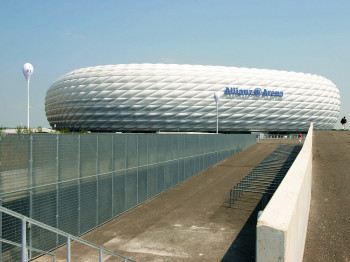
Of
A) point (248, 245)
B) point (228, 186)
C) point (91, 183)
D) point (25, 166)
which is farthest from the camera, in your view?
point (228, 186)

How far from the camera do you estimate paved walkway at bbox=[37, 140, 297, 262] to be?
852 centimetres

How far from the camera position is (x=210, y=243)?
9.23 meters

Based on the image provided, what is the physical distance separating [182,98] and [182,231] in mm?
52648

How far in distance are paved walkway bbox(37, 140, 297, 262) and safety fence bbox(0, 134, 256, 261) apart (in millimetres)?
554

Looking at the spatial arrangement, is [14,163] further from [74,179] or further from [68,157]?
[74,179]

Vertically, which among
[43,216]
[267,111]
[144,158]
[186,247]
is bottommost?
[186,247]

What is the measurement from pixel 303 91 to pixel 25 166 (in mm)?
69184

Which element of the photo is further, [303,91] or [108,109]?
[303,91]

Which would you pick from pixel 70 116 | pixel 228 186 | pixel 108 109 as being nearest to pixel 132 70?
pixel 108 109

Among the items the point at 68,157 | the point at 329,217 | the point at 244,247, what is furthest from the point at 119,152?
the point at 329,217

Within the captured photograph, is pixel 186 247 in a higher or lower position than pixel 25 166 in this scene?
lower

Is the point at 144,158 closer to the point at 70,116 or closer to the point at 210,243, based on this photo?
the point at 210,243

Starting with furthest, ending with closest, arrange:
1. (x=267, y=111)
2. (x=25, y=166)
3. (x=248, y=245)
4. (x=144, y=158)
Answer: (x=267, y=111) < (x=144, y=158) < (x=248, y=245) < (x=25, y=166)

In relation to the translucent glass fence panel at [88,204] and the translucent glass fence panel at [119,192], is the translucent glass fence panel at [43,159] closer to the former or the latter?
the translucent glass fence panel at [88,204]
